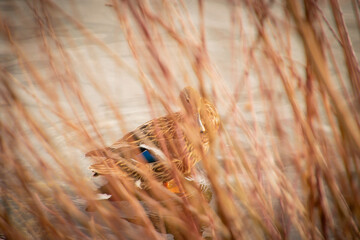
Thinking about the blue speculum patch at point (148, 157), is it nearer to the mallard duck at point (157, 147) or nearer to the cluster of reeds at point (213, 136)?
the mallard duck at point (157, 147)

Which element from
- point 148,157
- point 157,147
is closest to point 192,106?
point 157,147

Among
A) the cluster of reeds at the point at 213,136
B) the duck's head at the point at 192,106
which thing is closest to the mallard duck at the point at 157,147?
the duck's head at the point at 192,106

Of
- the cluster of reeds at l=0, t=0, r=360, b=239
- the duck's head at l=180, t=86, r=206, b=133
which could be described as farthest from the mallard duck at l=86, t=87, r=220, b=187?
the cluster of reeds at l=0, t=0, r=360, b=239

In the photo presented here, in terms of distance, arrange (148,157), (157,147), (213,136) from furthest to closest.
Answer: (148,157) → (157,147) → (213,136)

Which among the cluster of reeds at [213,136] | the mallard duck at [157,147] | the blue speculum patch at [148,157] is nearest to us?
the cluster of reeds at [213,136]

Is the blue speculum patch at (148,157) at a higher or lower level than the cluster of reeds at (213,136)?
lower

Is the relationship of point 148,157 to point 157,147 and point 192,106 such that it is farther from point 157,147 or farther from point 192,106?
point 192,106

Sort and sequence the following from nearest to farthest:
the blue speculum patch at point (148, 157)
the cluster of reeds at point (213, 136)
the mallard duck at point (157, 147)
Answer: the cluster of reeds at point (213, 136), the mallard duck at point (157, 147), the blue speculum patch at point (148, 157)

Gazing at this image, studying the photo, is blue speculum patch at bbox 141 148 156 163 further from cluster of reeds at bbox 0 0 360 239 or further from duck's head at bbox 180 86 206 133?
cluster of reeds at bbox 0 0 360 239

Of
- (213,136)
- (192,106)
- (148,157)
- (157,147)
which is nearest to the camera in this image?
(213,136)

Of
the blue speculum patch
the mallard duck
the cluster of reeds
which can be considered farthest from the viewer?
the blue speculum patch

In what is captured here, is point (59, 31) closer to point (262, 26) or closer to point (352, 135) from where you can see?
point (262, 26)

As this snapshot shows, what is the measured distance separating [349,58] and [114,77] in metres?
1.96

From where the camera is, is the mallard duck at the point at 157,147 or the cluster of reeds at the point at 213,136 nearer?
the cluster of reeds at the point at 213,136
